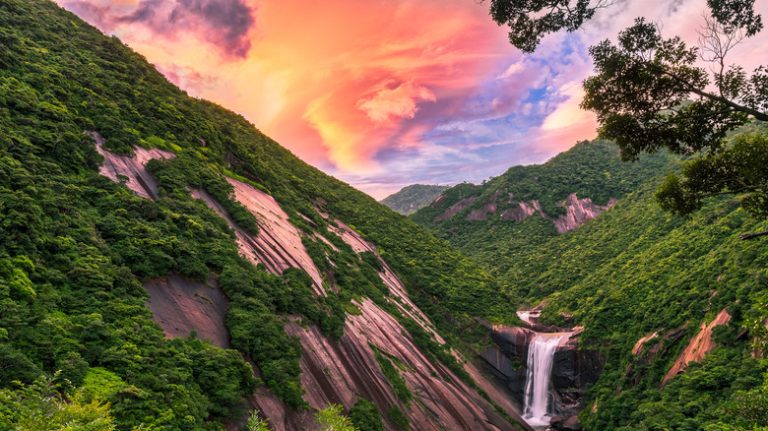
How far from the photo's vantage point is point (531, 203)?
98.1m

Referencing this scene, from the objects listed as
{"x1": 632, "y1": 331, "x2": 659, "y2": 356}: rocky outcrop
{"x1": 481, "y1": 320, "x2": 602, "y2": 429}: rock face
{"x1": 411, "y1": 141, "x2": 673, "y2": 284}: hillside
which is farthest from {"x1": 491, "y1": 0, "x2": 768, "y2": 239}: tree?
{"x1": 411, "y1": 141, "x2": 673, "y2": 284}: hillside

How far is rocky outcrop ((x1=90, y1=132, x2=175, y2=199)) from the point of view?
21.5 meters

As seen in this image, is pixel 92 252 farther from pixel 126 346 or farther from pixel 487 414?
Result: pixel 487 414

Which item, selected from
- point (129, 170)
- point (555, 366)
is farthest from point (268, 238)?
point (555, 366)

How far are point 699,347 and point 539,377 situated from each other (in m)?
17.7

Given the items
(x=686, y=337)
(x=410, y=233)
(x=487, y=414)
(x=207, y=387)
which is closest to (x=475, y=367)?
(x=487, y=414)

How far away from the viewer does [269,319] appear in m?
19.0

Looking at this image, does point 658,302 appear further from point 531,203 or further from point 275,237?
point 531,203

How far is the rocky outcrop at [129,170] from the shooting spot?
2153 cm

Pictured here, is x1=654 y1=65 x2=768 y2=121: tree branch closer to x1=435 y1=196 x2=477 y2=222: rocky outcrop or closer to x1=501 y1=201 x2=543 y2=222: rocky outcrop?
x1=501 y1=201 x2=543 y2=222: rocky outcrop

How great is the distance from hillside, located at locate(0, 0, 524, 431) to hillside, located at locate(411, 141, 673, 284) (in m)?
51.2

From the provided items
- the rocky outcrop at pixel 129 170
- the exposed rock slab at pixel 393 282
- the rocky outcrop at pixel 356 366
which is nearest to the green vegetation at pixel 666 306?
the rocky outcrop at pixel 356 366

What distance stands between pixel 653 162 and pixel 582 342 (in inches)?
3277

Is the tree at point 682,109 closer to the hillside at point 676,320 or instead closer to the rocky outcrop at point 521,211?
the hillside at point 676,320
